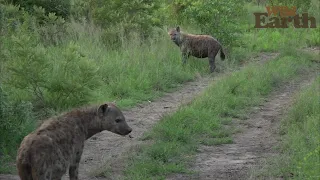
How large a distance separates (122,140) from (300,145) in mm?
2404

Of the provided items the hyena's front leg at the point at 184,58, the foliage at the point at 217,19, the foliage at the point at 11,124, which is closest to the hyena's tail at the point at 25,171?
the foliage at the point at 11,124

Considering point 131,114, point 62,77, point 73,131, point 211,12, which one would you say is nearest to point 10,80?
point 62,77

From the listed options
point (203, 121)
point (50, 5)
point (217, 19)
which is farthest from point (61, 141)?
point (217, 19)

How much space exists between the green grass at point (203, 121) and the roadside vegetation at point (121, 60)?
2 centimetres

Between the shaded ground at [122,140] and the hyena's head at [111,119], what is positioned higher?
the hyena's head at [111,119]

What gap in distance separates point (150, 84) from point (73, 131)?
5.66 m

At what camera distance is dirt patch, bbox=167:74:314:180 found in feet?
24.6

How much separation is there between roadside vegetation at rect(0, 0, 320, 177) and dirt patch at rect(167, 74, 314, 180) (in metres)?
0.24

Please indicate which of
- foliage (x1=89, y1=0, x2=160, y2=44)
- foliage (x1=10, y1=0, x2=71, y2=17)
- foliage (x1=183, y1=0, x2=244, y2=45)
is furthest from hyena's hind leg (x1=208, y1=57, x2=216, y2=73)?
foliage (x1=10, y1=0, x2=71, y2=17)

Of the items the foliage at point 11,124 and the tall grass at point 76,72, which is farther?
the tall grass at point 76,72

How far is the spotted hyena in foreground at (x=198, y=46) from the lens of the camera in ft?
47.9

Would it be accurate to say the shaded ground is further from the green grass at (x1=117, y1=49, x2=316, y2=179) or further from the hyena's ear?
the hyena's ear

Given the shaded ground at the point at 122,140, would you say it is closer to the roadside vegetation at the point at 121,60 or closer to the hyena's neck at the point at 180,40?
the roadside vegetation at the point at 121,60

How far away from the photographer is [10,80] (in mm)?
9445
